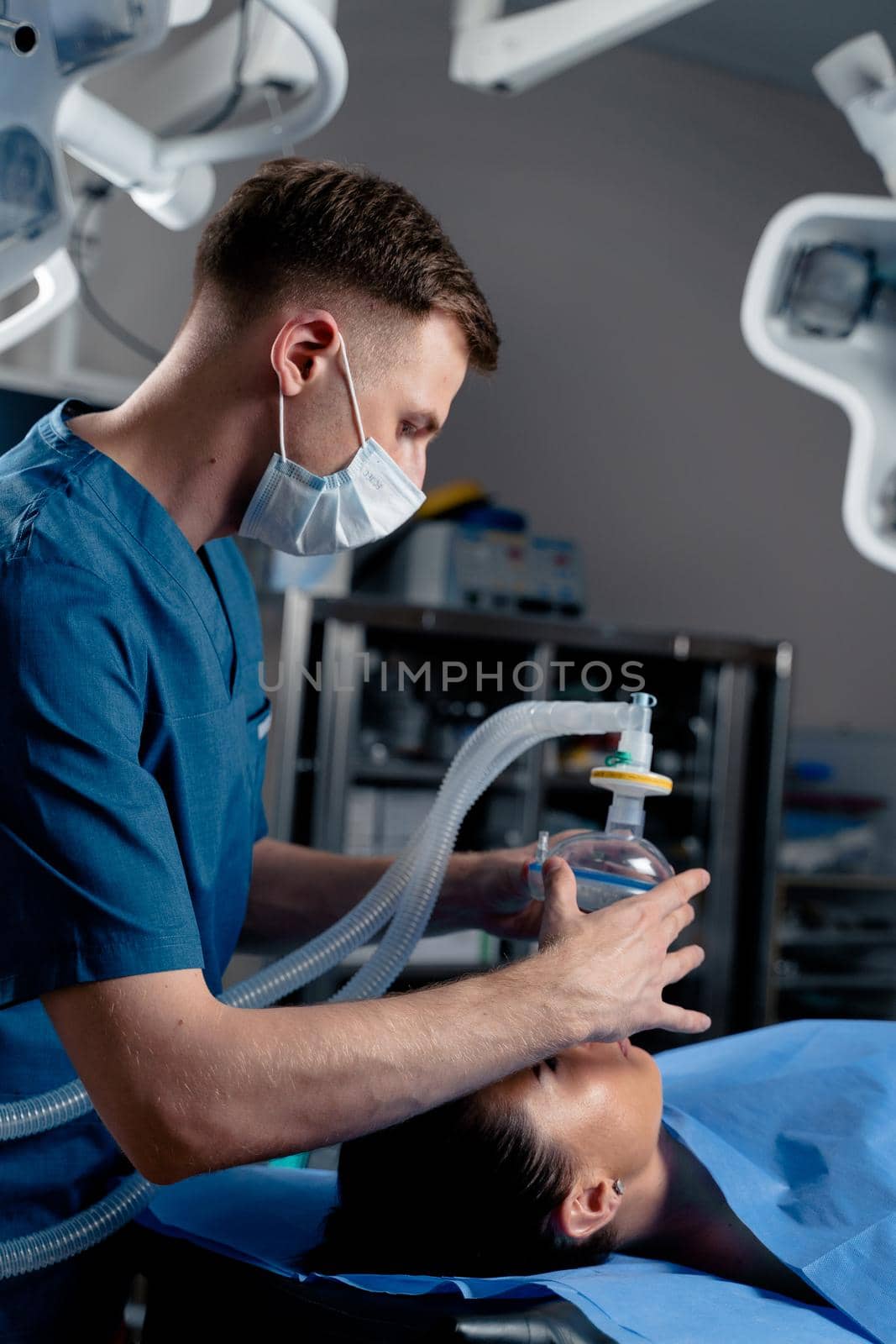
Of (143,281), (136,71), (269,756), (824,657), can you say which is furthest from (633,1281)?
(824,657)

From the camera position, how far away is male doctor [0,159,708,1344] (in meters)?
0.94

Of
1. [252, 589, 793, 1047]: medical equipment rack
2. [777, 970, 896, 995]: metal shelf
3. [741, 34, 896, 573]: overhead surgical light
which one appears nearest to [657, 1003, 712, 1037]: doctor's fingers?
[741, 34, 896, 573]: overhead surgical light

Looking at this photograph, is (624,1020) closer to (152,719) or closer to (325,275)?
(152,719)

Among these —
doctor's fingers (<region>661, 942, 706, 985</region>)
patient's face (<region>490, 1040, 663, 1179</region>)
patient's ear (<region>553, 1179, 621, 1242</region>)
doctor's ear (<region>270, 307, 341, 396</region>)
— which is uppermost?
doctor's ear (<region>270, 307, 341, 396</region>)

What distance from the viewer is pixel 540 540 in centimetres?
337

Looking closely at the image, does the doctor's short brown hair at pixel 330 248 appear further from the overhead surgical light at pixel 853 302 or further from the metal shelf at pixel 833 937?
the metal shelf at pixel 833 937

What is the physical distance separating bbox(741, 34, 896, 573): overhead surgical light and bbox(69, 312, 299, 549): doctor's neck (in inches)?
18.1

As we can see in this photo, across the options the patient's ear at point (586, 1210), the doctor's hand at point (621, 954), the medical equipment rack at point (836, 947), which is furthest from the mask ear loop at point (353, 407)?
the medical equipment rack at point (836, 947)

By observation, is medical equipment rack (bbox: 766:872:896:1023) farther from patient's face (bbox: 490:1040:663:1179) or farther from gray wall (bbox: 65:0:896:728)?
patient's face (bbox: 490:1040:663:1179)

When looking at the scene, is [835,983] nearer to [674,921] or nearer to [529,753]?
[529,753]

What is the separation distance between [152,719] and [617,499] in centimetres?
315

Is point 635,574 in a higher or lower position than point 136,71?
lower

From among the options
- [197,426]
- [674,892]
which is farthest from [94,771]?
[674,892]

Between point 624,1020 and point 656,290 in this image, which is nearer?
point 624,1020
